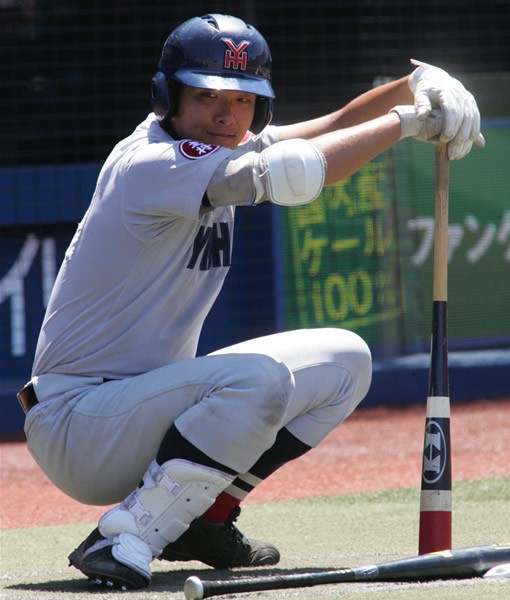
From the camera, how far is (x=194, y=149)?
263cm

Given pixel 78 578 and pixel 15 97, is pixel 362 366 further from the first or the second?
pixel 15 97

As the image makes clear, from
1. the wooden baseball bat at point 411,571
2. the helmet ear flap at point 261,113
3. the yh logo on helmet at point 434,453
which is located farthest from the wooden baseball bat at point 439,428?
the helmet ear flap at point 261,113

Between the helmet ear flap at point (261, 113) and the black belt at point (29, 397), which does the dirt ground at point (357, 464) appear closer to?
the black belt at point (29, 397)

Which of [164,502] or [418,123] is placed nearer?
[164,502]

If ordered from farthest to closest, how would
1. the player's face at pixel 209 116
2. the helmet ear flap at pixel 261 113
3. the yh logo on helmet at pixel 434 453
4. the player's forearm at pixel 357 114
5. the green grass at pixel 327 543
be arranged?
the player's forearm at pixel 357 114
the helmet ear flap at pixel 261 113
the player's face at pixel 209 116
the yh logo on helmet at pixel 434 453
the green grass at pixel 327 543

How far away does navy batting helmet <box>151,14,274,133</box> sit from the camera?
2867 mm

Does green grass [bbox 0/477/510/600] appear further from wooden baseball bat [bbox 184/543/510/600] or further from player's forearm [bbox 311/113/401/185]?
player's forearm [bbox 311/113/401/185]

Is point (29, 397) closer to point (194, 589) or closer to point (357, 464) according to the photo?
point (194, 589)

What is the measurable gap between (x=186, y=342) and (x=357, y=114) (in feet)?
3.03

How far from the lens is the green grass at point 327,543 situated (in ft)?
7.80

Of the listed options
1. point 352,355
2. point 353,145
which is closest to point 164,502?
point 352,355

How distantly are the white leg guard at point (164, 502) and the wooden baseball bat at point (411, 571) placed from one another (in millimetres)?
208


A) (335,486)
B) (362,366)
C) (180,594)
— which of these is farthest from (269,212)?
(180,594)

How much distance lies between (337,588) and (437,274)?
32.7 inches
